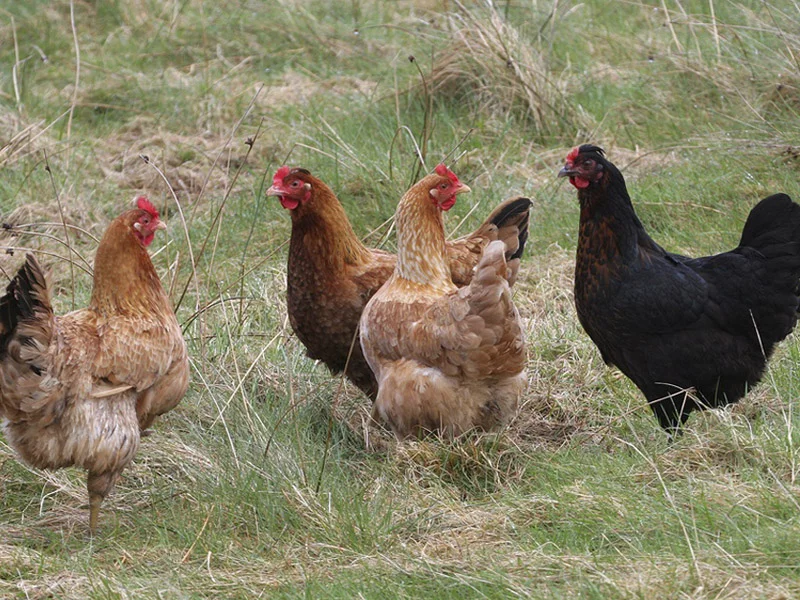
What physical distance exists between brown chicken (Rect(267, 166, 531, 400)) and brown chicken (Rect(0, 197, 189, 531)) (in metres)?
0.79

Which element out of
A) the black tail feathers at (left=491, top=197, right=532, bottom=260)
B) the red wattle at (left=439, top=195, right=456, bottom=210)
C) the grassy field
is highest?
the red wattle at (left=439, top=195, right=456, bottom=210)

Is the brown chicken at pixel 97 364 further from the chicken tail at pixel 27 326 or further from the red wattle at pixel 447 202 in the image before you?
the red wattle at pixel 447 202

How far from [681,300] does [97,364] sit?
255 centimetres

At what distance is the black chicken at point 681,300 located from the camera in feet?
15.5

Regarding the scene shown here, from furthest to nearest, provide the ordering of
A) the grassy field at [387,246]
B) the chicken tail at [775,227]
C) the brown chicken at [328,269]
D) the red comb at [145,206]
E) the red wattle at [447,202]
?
the brown chicken at [328,269] → the red wattle at [447,202] → the chicken tail at [775,227] → the red comb at [145,206] → the grassy field at [387,246]

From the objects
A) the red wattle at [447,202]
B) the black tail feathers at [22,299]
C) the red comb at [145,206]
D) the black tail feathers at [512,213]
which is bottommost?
the black tail feathers at [512,213]

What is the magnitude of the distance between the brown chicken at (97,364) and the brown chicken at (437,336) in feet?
3.06

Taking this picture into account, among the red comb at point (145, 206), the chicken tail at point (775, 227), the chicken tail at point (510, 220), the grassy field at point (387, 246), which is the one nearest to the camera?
the grassy field at point (387, 246)

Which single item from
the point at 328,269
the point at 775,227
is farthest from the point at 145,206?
the point at 775,227

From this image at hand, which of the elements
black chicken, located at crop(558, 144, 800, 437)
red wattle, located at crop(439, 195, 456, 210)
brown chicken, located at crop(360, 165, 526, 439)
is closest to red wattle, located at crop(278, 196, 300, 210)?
brown chicken, located at crop(360, 165, 526, 439)

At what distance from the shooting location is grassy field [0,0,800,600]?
3.58 m

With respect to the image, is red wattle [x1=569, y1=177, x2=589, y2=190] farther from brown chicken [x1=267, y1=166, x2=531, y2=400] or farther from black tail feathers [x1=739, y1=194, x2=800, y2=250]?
black tail feathers [x1=739, y1=194, x2=800, y2=250]

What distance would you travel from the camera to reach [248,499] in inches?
161

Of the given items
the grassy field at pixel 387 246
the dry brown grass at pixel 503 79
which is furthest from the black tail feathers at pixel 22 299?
the dry brown grass at pixel 503 79
